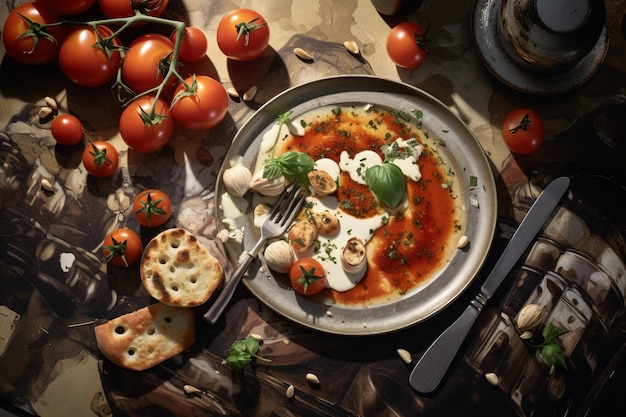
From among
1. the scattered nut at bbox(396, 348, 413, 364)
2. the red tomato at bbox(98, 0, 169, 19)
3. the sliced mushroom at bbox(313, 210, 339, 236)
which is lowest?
the scattered nut at bbox(396, 348, 413, 364)

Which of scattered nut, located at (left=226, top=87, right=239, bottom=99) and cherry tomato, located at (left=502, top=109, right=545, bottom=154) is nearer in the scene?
cherry tomato, located at (left=502, top=109, right=545, bottom=154)

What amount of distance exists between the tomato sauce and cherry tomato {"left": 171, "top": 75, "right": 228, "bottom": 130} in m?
0.31

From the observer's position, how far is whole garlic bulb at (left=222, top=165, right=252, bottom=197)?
225 cm

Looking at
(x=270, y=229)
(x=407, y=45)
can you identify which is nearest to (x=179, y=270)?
(x=270, y=229)

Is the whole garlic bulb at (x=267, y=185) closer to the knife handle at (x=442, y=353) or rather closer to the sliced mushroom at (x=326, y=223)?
the sliced mushroom at (x=326, y=223)

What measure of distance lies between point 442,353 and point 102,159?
1579 millimetres

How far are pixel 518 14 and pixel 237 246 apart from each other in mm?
1430

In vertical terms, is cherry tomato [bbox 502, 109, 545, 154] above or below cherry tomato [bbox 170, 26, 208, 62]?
above

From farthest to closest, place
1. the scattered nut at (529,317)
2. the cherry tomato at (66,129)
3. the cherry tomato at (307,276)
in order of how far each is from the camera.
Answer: the cherry tomato at (66,129), the scattered nut at (529,317), the cherry tomato at (307,276)

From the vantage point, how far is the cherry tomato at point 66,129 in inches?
92.4

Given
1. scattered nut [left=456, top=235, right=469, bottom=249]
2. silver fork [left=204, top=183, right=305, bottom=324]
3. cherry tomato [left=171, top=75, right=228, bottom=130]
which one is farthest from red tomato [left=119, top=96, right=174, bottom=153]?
scattered nut [left=456, top=235, right=469, bottom=249]

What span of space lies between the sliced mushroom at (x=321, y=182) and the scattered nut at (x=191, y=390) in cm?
95

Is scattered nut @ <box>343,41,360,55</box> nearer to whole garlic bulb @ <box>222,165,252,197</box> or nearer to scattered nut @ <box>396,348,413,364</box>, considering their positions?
whole garlic bulb @ <box>222,165,252,197</box>

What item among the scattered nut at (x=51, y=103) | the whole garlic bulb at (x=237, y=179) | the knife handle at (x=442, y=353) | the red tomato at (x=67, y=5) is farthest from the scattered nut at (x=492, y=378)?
the red tomato at (x=67, y=5)
